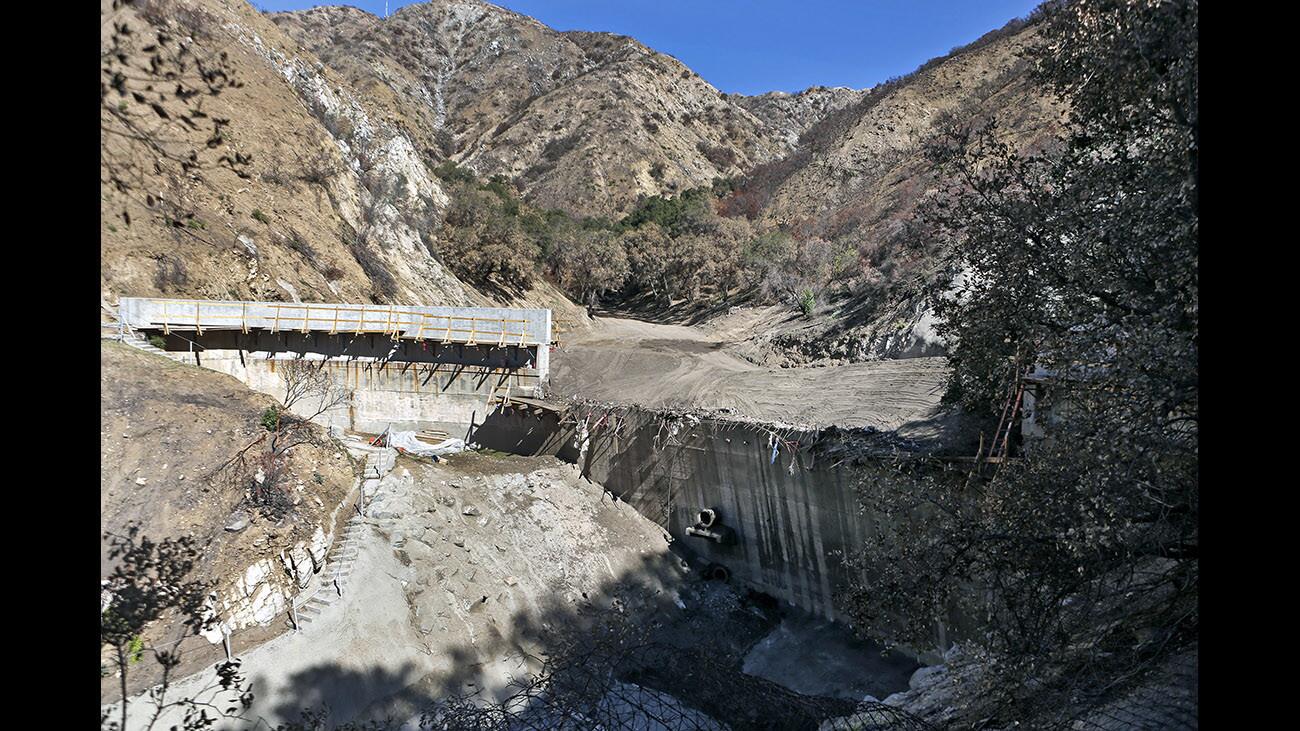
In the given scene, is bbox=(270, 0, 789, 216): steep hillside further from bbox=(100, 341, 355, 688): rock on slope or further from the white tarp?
bbox=(100, 341, 355, 688): rock on slope

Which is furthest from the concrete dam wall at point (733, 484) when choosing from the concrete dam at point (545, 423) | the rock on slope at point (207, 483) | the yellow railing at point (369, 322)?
the rock on slope at point (207, 483)

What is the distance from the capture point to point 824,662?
41.4 feet

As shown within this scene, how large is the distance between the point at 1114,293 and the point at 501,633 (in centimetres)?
1233

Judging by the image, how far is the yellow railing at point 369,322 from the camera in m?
17.5

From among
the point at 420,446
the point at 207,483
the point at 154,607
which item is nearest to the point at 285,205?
the point at 420,446

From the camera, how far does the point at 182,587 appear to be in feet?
29.7

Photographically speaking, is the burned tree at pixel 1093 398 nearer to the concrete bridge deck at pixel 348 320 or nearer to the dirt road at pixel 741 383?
the dirt road at pixel 741 383

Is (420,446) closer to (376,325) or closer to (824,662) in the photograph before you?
(376,325)

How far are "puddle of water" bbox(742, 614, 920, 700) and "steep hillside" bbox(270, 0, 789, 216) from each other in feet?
133

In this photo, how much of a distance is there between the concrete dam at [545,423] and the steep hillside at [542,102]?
28044 mm

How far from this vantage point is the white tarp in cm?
1805
